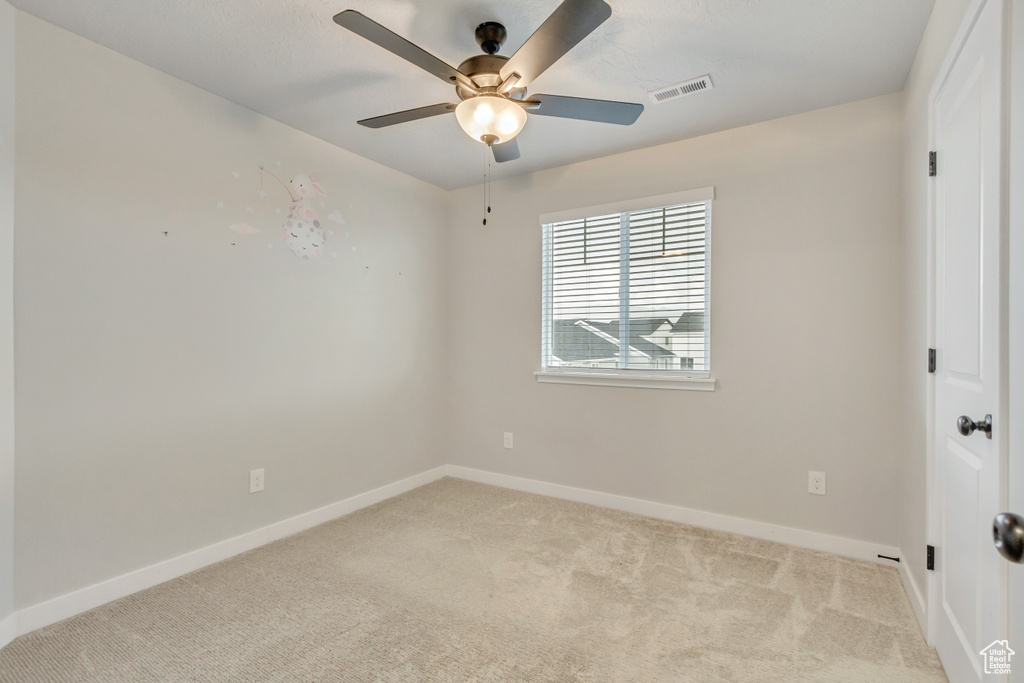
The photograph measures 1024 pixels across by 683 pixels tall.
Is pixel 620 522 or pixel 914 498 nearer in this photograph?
pixel 914 498

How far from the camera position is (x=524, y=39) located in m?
2.01

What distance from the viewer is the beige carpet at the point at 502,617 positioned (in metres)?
1.68

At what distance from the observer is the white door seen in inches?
45.6

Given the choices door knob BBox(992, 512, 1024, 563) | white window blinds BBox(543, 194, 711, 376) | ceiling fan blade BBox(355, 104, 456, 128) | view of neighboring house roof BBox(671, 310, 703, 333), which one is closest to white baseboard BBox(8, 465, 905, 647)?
white window blinds BBox(543, 194, 711, 376)

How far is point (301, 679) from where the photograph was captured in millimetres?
1633

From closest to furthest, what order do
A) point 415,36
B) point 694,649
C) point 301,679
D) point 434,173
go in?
point 301,679, point 694,649, point 415,36, point 434,173

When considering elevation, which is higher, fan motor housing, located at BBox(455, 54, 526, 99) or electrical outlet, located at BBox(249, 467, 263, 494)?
fan motor housing, located at BBox(455, 54, 526, 99)

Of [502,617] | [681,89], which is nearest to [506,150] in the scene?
[681,89]

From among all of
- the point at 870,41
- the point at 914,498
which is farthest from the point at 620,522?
the point at 870,41

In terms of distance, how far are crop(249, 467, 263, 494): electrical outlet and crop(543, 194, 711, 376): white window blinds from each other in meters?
2.03

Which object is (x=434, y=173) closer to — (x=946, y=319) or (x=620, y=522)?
(x=620, y=522)

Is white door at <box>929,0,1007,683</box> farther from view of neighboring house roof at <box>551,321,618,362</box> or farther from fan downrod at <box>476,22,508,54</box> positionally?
view of neighboring house roof at <box>551,321,618,362</box>

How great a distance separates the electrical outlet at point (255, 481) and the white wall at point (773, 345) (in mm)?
1827

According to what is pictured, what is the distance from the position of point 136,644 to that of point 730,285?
3315 mm
